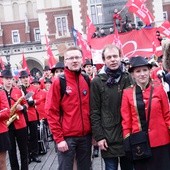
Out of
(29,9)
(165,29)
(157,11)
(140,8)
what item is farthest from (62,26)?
(140,8)

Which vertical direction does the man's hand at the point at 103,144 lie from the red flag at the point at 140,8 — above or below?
below

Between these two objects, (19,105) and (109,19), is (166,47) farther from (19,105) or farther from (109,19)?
(109,19)

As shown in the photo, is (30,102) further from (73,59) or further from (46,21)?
(46,21)

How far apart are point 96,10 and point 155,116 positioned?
114 feet

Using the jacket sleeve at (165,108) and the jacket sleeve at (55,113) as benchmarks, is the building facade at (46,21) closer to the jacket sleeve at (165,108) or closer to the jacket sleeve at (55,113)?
the jacket sleeve at (55,113)

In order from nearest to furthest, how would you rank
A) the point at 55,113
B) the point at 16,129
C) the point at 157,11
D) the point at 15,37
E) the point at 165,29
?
the point at 55,113 → the point at 16,129 → the point at 165,29 → the point at 157,11 → the point at 15,37

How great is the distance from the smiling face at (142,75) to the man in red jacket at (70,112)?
642 mm

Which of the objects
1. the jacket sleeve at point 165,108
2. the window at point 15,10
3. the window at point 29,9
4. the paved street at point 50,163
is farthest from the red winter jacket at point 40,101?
the window at point 15,10

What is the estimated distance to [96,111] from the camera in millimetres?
4219

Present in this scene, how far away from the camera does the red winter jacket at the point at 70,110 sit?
4262 millimetres

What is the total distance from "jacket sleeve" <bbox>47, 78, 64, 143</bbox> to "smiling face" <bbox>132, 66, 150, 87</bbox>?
35.1 inches

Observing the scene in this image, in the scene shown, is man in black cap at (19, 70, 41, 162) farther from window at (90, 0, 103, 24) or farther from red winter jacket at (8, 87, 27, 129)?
window at (90, 0, 103, 24)

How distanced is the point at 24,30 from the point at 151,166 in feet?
146

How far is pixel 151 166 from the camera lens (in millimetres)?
3959
